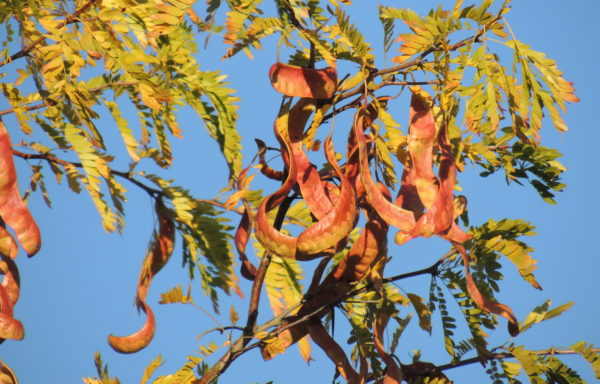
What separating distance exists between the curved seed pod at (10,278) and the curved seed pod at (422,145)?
1156mm

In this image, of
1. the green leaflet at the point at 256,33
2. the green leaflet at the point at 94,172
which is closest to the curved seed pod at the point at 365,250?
the green leaflet at the point at 256,33

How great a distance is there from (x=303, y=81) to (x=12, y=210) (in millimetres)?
936

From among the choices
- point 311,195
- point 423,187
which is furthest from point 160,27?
point 423,187

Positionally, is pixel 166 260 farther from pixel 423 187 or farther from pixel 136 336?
pixel 423 187

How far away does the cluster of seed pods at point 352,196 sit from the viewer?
6.81 ft

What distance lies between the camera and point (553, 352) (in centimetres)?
256

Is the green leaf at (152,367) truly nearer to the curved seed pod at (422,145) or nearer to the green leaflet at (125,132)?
the green leaflet at (125,132)

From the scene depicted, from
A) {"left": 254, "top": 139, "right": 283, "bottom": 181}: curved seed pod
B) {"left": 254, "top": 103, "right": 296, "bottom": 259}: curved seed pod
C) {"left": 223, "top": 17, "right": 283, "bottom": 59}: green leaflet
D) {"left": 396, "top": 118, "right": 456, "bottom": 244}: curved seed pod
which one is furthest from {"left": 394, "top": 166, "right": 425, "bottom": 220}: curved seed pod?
{"left": 223, "top": 17, "right": 283, "bottom": 59}: green leaflet

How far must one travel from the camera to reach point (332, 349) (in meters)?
2.45

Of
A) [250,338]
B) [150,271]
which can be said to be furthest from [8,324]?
[250,338]

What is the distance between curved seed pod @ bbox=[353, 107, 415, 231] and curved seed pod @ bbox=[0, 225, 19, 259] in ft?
3.32

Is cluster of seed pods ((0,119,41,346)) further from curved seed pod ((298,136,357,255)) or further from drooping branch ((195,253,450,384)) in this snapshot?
curved seed pod ((298,136,357,255))

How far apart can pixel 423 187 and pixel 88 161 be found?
120 cm

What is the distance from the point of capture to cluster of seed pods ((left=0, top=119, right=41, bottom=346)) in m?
2.41
